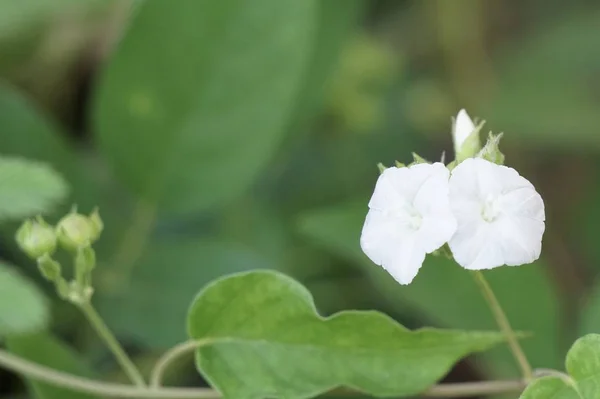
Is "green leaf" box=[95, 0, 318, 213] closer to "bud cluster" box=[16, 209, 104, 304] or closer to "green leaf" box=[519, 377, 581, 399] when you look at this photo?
"bud cluster" box=[16, 209, 104, 304]

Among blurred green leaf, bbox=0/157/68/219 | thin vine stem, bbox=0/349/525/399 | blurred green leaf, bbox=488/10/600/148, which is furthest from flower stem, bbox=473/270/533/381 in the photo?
blurred green leaf, bbox=488/10/600/148

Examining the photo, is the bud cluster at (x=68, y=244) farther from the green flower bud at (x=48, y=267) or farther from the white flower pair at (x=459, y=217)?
the white flower pair at (x=459, y=217)

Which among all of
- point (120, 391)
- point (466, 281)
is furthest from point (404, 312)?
point (120, 391)

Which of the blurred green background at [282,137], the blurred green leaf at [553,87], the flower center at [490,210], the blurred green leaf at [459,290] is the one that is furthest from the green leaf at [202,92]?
the blurred green leaf at [553,87]

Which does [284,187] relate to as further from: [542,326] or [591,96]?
[591,96]

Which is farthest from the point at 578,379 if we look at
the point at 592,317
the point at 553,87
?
the point at 553,87

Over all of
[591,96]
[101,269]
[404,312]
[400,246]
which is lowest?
[404,312]

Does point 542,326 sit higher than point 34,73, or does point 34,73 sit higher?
point 34,73
